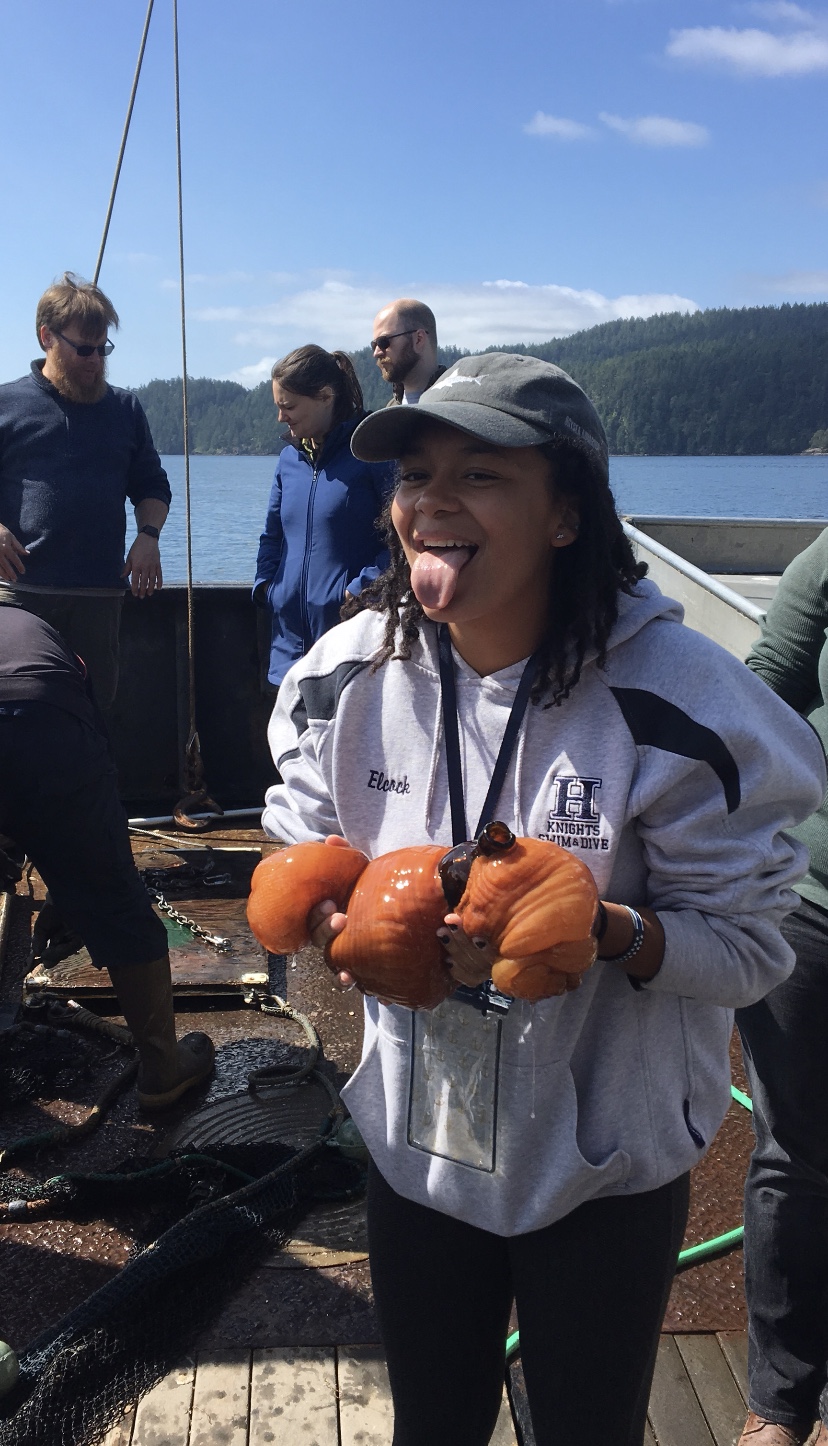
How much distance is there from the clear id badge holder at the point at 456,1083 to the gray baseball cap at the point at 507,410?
0.88 m

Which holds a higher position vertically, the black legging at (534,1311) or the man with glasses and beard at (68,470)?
the man with glasses and beard at (68,470)

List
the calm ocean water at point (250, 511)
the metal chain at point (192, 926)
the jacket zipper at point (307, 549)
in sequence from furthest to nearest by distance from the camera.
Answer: the calm ocean water at point (250, 511), the jacket zipper at point (307, 549), the metal chain at point (192, 926)

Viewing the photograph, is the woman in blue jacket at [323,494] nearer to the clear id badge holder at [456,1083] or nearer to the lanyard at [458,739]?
the lanyard at [458,739]

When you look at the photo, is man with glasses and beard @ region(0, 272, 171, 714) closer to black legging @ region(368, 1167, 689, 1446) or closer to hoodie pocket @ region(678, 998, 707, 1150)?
black legging @ region(368, 1167, 689, 1446)

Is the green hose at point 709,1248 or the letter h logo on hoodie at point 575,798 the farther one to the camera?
the green hose at point 709,1248

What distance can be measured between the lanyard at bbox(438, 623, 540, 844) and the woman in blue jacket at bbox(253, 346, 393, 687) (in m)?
3.45

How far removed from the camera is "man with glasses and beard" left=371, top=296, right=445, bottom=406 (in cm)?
551

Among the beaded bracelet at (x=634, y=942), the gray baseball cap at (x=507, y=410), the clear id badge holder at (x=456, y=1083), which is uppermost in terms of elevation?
the gray baseball cap at (x=507, y=410)

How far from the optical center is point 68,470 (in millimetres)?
5461

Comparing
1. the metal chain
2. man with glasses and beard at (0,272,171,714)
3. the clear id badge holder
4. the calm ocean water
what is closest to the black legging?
the clear id badge holder

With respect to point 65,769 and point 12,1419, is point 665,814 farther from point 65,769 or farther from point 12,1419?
point 65,769

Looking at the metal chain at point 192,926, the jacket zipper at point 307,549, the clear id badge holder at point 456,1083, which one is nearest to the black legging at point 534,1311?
the clear id badge holder at point 456,1083

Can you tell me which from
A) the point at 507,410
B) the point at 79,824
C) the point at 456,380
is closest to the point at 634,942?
the point at 507,410

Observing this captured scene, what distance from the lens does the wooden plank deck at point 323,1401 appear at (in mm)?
2352
